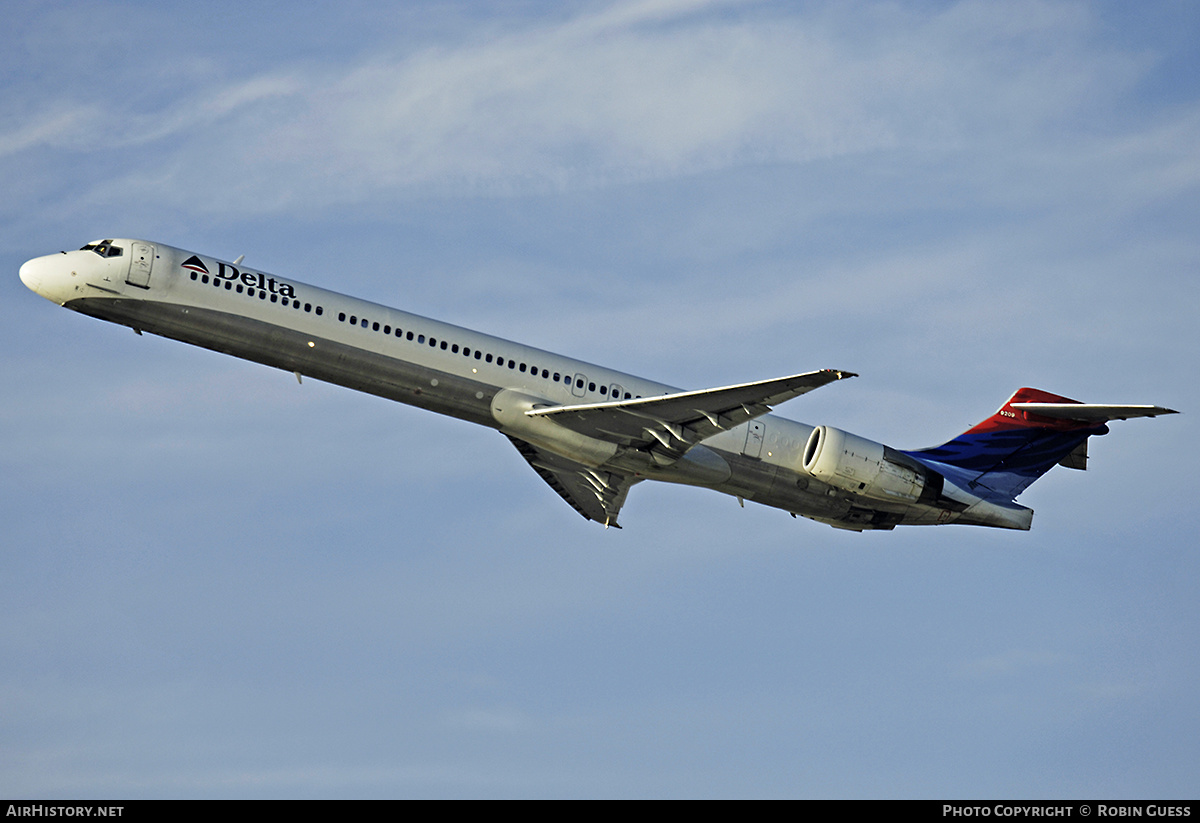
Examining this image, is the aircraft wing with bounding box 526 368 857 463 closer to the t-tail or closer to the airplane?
the airplane

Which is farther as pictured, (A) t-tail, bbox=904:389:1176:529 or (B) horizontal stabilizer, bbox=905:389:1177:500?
(B) horizontal stabilizer, bbox=905:389:1177:500

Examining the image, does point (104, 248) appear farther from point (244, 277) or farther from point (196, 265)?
point (244, 277)

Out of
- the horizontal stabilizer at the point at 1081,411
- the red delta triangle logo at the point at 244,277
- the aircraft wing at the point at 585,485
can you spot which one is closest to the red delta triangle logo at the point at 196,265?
the red delta triangle logo at the point at 244,277

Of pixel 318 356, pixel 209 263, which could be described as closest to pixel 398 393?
pixel 318 356

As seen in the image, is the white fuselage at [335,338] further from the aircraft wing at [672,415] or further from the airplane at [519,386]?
the aircraft wing at [672,415]

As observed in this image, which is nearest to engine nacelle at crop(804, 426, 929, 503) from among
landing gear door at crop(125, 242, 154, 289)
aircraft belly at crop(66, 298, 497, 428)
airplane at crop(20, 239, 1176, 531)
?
airplane at crop(20, 239, 1176, 531)

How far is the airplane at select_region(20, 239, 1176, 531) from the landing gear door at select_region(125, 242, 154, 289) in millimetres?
27

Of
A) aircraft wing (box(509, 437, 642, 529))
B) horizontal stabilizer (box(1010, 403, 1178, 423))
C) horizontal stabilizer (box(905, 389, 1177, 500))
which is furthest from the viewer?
aircraft wing (box(509, 437, 642, 529))

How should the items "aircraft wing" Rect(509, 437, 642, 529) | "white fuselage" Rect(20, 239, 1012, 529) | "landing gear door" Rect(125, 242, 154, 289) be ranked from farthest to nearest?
"aircraft wing" Rect(509, 437, 642, 529), "white fuselage" Rect(20, 239, 1012, 529), "landing gear door" Rect(125, 242, 154, 289)

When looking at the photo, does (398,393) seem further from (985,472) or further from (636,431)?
(985,472)

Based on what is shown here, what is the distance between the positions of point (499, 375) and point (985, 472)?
52.9 ft

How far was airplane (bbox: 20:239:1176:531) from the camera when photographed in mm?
36656
